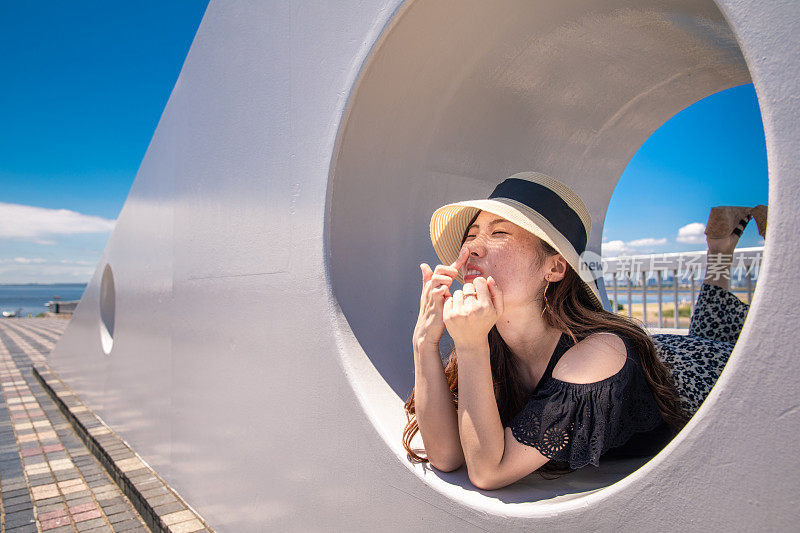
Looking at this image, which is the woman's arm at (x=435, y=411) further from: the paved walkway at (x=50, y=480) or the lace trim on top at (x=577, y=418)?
the paved walkway at (x=50, y=480)

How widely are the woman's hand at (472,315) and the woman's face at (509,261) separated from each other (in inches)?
4.3

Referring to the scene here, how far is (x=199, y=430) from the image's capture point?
3.00 metres

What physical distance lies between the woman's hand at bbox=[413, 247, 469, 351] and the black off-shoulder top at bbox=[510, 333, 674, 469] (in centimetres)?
31

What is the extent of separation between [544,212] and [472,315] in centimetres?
40

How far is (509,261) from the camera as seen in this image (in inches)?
60.1

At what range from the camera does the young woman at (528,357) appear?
134cm

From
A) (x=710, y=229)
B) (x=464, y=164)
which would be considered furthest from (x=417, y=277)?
(x=710, y=229)

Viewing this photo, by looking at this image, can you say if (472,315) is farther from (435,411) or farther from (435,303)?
(435,411)

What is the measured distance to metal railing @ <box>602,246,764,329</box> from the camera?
4.44 meters

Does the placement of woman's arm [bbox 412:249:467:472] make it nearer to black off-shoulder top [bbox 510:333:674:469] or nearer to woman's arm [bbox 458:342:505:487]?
woman's arm [bbox 458:342:505:487]

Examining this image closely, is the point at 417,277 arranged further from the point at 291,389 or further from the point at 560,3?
the point at 560,3

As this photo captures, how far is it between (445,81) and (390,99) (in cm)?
24

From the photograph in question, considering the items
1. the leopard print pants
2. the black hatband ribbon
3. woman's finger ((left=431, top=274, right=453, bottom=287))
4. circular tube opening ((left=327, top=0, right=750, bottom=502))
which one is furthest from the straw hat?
the leopard print pants

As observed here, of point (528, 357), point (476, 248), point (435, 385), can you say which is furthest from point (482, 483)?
point (476, 248)
